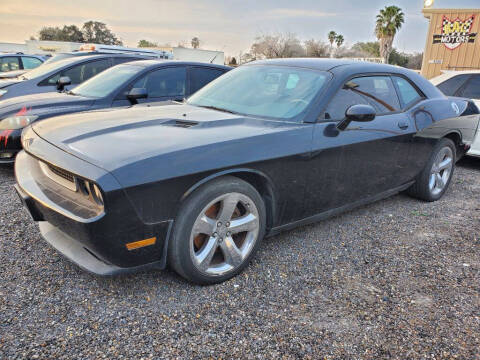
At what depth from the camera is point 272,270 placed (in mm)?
2709

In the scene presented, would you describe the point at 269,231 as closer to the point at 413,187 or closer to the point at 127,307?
the point at 127,307

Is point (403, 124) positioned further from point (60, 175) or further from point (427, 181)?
point (60, 175)

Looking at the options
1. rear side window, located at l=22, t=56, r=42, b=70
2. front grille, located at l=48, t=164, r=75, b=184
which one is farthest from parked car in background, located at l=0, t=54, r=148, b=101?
rear side window, located at l=22, t=56, r=42, b=70

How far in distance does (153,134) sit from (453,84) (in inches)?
218

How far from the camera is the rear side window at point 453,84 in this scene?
5.96 meters

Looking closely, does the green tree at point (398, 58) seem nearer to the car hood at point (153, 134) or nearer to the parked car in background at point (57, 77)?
the parked car in background at point (57, 77)

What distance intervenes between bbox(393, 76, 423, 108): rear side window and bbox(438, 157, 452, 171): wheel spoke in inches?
34.7

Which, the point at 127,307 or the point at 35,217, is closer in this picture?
the point at 127,307

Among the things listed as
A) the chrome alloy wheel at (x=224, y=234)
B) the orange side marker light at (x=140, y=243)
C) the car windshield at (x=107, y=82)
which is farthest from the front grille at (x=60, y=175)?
the car windshield at (x=107, y=82)

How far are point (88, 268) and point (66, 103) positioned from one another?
3.29 metres

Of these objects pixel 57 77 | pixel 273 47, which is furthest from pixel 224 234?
pixel 273 47

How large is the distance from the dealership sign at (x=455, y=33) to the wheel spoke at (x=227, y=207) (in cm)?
1364

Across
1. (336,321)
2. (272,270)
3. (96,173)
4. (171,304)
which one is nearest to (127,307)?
(171,304)

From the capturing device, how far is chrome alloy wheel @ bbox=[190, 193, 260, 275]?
7.72ft
